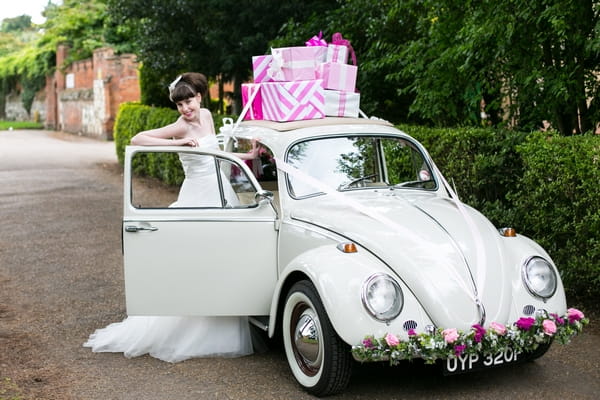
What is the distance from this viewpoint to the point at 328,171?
227 inches

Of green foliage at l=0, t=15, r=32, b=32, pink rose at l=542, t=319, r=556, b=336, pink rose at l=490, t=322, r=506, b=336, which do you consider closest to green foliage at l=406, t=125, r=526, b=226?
pink rose at l=542, t=319, r=556, b=336

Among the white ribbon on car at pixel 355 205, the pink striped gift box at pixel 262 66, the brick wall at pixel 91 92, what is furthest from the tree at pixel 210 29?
the brick wall at pixel 91 92

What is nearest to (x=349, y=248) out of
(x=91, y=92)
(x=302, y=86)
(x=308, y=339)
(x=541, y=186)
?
(x=308, y=339)

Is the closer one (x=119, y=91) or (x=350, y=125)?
(x=350, y=125)

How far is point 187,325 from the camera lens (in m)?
5.93

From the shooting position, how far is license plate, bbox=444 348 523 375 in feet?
15.2

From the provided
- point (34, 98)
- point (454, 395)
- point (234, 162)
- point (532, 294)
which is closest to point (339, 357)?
point (454, 395)

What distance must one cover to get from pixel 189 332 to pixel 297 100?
200 cm

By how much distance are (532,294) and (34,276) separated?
571 centimetres

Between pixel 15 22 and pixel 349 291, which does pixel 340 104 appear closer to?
pixel 349 291

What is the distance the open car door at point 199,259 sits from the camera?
5.48 metres

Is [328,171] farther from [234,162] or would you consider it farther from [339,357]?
[339,357]

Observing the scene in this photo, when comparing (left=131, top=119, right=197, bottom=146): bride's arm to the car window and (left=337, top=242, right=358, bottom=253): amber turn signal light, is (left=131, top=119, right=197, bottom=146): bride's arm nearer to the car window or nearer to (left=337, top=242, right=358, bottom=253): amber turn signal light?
the car window

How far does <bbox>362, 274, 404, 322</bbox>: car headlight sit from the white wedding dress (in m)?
1.59
